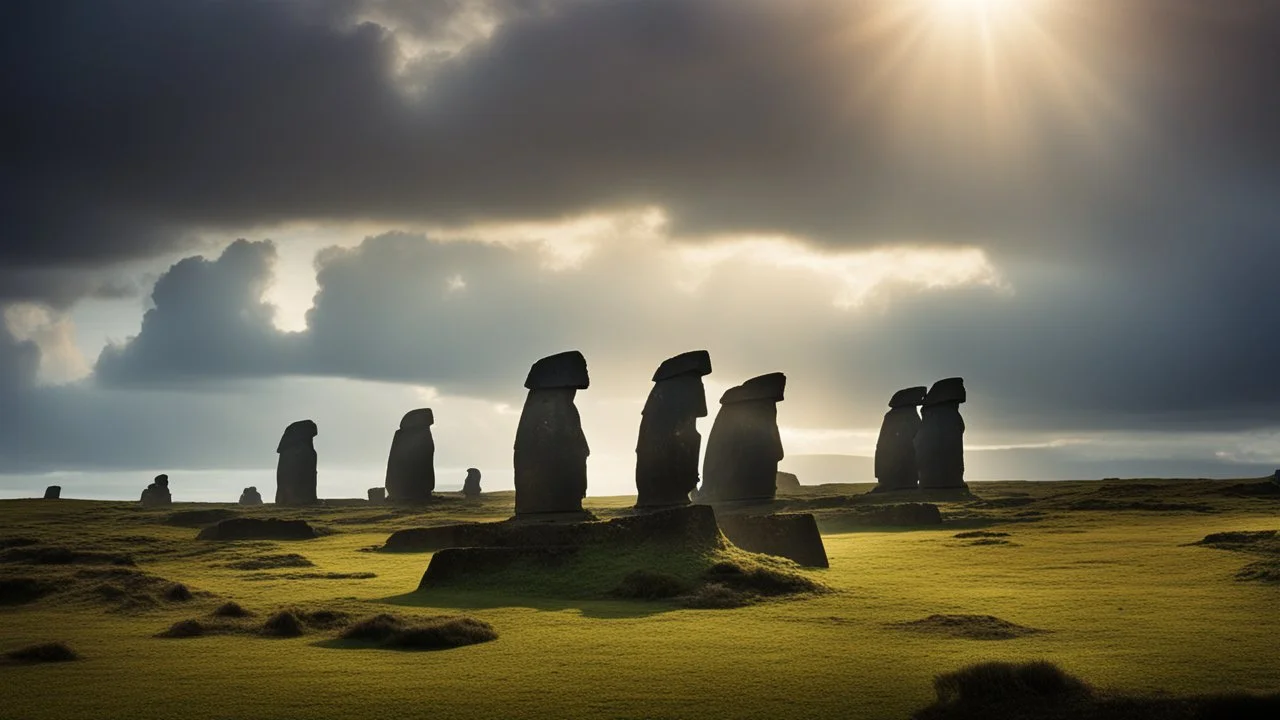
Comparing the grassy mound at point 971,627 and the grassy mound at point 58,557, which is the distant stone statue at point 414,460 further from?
the grassy mound at point 971,627

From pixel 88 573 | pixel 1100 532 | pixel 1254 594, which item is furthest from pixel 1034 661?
pixel 1100 532

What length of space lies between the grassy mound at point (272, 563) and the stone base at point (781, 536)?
10.3 meters

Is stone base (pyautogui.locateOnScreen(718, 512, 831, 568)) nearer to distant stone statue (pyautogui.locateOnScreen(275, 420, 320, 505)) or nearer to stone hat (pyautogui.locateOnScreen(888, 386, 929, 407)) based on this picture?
stone hat (pyautogui.locateOnScreen(888, 386, 929, 407))

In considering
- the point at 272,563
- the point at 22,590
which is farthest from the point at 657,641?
the point at 272,563

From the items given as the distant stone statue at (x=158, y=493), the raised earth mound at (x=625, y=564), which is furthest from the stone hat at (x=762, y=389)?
the distant stone statue at (x=158, y=493)

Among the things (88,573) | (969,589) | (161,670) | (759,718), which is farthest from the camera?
(88,573)

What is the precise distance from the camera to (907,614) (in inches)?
638

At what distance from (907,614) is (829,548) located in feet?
45.1

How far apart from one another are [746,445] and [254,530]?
17.9 meters

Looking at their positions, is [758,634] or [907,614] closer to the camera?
[758,634]

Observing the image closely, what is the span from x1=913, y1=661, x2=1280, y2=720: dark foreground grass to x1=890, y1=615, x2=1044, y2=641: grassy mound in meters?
3.56

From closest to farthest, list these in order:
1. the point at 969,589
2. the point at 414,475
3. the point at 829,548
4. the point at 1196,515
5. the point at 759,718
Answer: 1. the point at 759,718
2. the point at 969,589
3. the point at 829,548
4. the point at 1196,515
5. the point at 414,475

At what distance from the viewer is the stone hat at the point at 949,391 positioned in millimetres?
51812

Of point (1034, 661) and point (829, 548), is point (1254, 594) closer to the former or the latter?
point (1034, 661)
